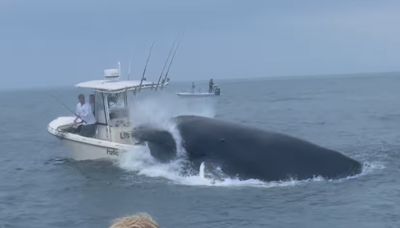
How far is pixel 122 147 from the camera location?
27.5m

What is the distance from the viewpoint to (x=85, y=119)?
30.0 meters

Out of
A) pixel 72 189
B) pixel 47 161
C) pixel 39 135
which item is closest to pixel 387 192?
pixel 72 189

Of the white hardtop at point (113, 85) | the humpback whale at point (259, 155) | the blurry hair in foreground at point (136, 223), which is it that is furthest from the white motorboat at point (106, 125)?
the blurry hair in foreground at point (136, 223)

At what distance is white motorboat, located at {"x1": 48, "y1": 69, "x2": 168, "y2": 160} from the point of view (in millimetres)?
28234

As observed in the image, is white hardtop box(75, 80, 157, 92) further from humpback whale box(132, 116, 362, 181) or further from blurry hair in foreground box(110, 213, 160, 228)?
blurry hair in foreground box(110, 213, 160, 228)

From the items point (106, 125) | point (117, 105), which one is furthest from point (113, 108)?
point (106, 125)

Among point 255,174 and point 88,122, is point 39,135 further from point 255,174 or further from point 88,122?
point 255,174

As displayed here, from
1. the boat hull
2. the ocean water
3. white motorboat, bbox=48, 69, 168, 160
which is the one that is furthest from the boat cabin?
the boat hull

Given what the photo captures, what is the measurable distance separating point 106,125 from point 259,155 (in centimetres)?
878

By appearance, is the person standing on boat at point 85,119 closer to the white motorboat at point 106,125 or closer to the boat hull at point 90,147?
the white motorboat at point 106,125

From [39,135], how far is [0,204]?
28.3 metres

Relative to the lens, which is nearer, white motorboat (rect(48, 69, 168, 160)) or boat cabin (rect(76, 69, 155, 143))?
white motorboat (rect(48, 69, 168, 160))

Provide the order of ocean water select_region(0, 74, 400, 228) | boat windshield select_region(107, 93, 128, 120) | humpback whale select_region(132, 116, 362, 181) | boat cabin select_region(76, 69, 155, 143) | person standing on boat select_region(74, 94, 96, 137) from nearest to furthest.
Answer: ocean water select_region(0, 74, 400, 228) → humpback whale select_region(132, 116, 362, 181) → boat cabin select_region(76, 69, 155, 143) → person standing on boat select_region(74, 94, 96, 137) → boat windshield select_region(107, 93, 128, 120)

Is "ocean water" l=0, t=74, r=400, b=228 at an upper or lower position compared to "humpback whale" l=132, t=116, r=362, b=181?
lower
